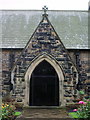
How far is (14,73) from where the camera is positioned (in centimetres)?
1284

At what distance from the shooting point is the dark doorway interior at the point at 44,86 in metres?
14.0

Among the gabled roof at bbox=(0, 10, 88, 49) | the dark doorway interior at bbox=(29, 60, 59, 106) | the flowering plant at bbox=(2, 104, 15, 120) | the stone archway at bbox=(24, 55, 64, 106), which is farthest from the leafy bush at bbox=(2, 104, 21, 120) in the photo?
the gabled roof at bbox=(0, 10, 88, 49)

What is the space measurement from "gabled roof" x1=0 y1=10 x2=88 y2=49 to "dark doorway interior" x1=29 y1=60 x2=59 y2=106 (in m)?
3.31

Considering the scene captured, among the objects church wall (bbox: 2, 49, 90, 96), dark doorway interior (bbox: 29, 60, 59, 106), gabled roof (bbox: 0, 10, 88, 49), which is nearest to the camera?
dark doorway interior (bbox: 29, 60, 59, 106)

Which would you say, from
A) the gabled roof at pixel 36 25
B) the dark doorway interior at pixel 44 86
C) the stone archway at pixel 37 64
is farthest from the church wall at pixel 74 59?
the stone archway at pixel 37 64

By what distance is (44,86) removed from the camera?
14.3m

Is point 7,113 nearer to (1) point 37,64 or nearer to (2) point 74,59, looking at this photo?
(1) point 37,64

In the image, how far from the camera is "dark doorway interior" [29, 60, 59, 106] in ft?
45.9

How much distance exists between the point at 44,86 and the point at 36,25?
7.02m

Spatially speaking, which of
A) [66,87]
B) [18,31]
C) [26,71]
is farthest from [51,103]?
[18,31]

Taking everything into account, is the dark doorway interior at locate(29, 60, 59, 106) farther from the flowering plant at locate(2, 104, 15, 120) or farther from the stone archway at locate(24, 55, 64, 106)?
the flowering plant at locate(2, 104, 15, 120)

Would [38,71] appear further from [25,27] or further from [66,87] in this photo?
[25,27]

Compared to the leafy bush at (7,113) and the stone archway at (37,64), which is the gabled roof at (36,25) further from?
the leafy bush at (7,113)

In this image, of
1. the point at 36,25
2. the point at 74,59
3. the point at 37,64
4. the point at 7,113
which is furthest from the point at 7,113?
the point at 36,25
